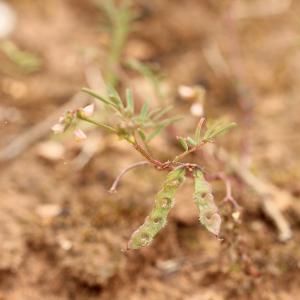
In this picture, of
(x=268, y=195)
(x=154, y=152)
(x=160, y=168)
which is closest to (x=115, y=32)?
(x=154, y=152)

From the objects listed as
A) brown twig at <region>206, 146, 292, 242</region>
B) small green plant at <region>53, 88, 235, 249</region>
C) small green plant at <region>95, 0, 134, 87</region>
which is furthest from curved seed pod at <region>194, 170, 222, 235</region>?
small green plant at <region>95, 0, 134, 87</region>

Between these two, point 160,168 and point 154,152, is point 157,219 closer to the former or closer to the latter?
point 160,168

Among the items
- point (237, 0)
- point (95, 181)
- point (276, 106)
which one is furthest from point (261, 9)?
point (95, 181)

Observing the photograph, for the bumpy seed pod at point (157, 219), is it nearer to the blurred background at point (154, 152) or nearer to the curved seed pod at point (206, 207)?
the curved seed pod at point (206, 207)

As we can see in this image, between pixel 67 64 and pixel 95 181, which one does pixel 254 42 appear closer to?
pixel 67 64

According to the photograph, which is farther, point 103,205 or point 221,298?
point 103,205
